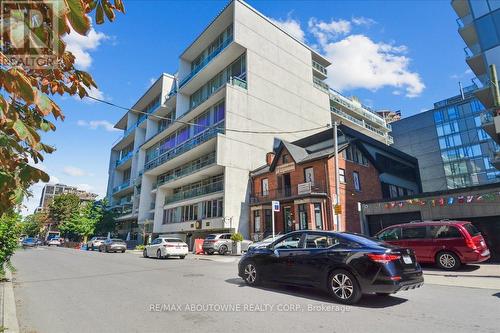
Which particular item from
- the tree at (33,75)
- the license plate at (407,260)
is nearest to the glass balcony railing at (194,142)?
the license plate at (407,260)

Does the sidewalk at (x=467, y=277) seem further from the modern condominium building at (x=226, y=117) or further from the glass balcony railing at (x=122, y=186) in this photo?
the glass balcony railing at (x=122, y=186)

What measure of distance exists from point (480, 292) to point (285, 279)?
5128mm

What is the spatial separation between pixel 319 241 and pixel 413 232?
27.0 feet

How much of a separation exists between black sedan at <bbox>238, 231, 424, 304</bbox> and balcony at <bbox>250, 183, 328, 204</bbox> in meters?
17.8

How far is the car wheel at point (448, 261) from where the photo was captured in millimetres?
11945

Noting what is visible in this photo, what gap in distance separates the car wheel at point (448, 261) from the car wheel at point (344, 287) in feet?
27.3

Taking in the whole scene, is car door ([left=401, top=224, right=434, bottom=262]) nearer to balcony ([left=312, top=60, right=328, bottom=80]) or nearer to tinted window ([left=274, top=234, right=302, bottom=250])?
tinted window ([left=274, top=234, right=302, bottom=250])

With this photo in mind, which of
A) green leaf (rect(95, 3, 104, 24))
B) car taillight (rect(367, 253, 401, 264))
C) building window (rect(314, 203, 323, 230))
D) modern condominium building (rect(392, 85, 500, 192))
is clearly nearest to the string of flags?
building window (rect(314, 203, 323, 230))

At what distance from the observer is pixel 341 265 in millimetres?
6492

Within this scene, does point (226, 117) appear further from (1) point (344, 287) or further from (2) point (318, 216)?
(1) point (344, 287)

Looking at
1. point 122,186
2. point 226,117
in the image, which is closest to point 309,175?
point 226,117

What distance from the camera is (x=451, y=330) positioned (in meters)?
4.71

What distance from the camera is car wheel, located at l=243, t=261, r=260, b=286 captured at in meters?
8.33

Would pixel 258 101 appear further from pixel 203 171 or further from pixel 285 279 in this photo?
pixel 285 279
